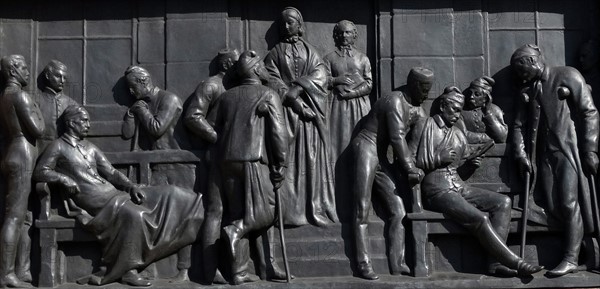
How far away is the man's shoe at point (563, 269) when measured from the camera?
14664 millimetres

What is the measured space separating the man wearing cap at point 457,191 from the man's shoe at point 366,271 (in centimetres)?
114

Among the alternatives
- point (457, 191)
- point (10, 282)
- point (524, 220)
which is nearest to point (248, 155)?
point (457, 191)

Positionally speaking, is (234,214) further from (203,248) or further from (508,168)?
(508,168)

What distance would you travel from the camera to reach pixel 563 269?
14688 millimetres

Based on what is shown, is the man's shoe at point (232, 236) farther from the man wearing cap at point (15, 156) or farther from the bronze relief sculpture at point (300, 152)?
the man wearing cap at point (15, 156)

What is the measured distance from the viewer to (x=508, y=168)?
50.0 feet

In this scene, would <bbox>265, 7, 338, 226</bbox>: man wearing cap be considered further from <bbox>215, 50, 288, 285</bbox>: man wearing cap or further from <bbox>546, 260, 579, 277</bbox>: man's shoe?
<bbox>546, 260, 579, 277</bbox>: man's shoe

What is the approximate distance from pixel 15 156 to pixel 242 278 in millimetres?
3291

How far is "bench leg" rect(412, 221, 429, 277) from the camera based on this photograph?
14.7 metres

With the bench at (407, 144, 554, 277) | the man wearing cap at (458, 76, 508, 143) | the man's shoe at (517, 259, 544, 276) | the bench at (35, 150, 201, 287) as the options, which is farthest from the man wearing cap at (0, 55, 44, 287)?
the man's shoe at (517, 259, 544, 276)

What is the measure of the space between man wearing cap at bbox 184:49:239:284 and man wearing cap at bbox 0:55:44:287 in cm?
201

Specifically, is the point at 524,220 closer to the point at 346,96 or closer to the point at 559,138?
the point at 559,138

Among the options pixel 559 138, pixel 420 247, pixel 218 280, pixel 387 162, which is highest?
pixel 559 138

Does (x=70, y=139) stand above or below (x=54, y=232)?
above
